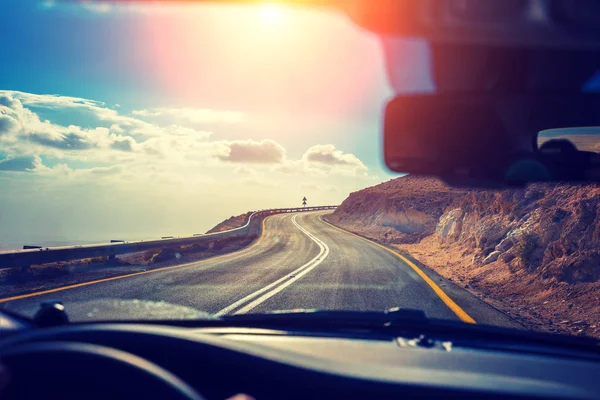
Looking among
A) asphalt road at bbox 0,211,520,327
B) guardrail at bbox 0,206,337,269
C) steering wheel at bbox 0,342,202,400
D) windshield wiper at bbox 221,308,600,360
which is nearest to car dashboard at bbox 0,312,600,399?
steering wheel at bbox 0,342,202,400

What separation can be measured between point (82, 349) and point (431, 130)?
12.9ft

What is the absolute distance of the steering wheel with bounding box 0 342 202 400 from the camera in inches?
65.0

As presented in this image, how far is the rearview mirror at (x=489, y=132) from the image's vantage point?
461cm

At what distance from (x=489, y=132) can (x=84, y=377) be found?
432 centimetres

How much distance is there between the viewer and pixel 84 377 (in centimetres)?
170

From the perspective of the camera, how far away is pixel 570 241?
10.6 meters

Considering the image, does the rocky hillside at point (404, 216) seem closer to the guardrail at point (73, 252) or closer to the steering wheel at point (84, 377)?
the guardrail at point (73, 252)

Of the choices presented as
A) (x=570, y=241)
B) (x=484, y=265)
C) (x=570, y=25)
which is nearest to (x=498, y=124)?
(x=570, y=25)

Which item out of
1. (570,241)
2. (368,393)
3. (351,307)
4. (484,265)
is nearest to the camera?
(368,393)

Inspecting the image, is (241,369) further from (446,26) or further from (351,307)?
(351,307)

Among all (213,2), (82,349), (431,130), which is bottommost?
(82,349)

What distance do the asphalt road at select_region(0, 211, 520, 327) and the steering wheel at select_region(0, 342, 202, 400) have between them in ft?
7.26

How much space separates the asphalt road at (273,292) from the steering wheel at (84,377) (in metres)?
2.21

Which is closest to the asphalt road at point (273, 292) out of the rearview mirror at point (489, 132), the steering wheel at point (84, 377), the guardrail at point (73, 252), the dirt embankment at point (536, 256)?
the dirt embankment at point (536, 256)
